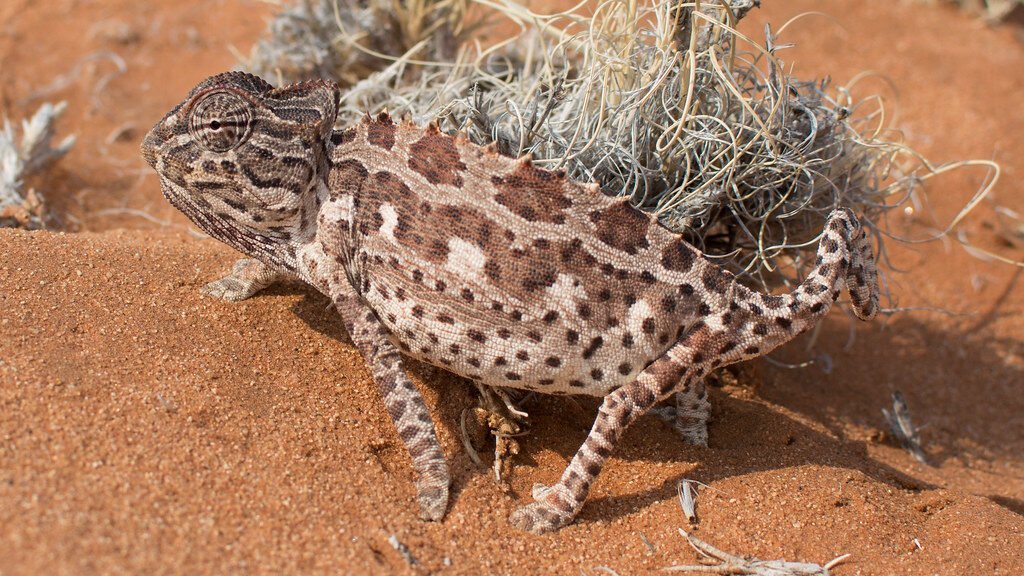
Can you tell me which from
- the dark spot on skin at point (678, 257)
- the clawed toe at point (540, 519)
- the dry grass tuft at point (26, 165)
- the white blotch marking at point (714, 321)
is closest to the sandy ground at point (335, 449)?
the clawed toe at point (540, 519)

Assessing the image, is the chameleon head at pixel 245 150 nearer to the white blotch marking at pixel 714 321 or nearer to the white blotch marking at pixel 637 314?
the white blotch marking at pixel 637 314

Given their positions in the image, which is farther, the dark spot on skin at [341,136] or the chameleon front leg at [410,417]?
the dark spot on skin at [341,136]

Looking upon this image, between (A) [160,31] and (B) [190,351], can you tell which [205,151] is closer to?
(B) [190,351]

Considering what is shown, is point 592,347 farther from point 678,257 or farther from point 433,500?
point 433,500

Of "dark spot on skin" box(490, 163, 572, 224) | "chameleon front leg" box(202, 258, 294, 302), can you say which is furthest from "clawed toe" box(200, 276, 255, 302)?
"dark spot on skin" box(490, 163, 572, 224)

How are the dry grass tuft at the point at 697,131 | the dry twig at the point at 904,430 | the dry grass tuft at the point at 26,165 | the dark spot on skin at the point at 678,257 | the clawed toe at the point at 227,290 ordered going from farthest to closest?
the dry grass tuft at the point at 26,165 < the dry twig at the point at 904,430 < the clawed toe at the point at 227,290 < the dry grass tuft at the point at 697,131 < the dark spot on skin at the point at 678,257

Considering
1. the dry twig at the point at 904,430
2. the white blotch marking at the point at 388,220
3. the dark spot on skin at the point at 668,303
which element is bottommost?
the dry twig at the point at 904,430

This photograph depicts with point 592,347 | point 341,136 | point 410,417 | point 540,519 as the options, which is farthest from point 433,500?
point 341,136
